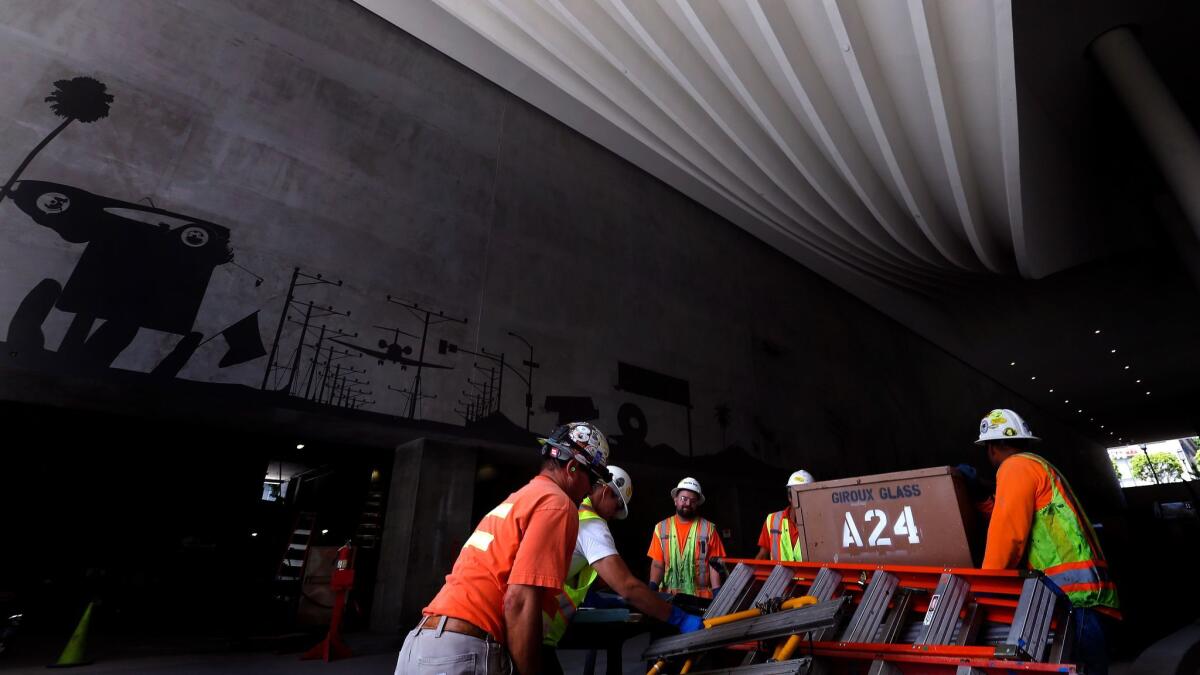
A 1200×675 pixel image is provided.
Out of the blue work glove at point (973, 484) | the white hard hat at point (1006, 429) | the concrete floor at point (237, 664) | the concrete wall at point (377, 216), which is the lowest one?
the concrete floor at point (237, 664)

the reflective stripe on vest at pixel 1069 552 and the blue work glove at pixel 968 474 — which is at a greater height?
the blue work glove at pixel 968 474

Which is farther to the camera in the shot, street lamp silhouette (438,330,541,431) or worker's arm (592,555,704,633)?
street lamp silhouette (438,330,541,431)

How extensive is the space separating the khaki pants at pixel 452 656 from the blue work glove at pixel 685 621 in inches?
35.8

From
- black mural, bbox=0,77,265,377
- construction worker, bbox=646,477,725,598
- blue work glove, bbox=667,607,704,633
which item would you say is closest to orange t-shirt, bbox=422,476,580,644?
blue work glove, bbox=667,607,704,633

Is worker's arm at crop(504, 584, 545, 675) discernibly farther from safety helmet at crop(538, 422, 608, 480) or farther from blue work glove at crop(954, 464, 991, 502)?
blue work glove at crop(954, 464, 991, 502)

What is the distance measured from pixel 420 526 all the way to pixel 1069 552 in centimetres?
707

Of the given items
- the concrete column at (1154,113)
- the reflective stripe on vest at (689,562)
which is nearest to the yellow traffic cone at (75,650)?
the reflective stripe on vest at (689,562)

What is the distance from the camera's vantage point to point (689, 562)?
4.46 meters

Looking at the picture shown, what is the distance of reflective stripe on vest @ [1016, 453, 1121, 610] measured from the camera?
2.05 metres

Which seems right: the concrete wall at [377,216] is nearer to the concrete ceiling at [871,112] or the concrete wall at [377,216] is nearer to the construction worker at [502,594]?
the concrete ceiling at [871,112]

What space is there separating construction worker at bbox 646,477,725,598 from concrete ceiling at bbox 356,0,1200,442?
6.64 meters

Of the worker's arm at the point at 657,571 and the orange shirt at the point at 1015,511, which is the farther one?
the worker's arm at the point at 657,571

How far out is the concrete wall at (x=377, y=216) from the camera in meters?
6.22

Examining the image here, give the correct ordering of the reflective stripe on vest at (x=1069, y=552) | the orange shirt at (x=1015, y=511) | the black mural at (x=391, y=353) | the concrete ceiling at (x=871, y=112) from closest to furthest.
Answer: the reflective stripe on vest at (x=1069, y=552) < the orange shirt at (x=1015, y=511) < the black mural at (x=391, y=353) < the concrete ceiling at (x=871, y=112)
